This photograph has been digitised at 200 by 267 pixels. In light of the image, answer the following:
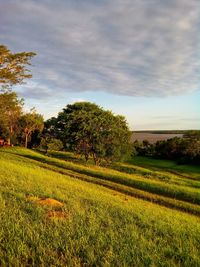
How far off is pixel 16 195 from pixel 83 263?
21.7 ft

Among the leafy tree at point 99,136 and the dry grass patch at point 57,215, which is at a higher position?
the leafy tree at point 99,136

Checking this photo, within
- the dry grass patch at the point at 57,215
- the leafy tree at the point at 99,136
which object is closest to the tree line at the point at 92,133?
the leafy tree at the point at 99,136

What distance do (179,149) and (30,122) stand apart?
3592 centimetres

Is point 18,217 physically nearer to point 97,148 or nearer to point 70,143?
point 97,148

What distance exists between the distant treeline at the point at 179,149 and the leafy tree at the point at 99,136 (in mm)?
13487

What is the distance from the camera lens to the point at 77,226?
7488 millimetres

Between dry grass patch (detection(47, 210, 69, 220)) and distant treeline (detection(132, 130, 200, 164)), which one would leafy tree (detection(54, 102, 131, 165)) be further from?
dry grass patch (detection(47, 210, 69, 220))

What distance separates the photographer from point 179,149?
6500 centimetres

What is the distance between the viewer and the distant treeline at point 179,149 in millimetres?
58572

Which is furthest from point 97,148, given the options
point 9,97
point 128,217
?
point 128,217

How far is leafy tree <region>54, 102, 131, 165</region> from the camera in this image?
41.3 meters

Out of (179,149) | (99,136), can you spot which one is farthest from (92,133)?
(179,149)

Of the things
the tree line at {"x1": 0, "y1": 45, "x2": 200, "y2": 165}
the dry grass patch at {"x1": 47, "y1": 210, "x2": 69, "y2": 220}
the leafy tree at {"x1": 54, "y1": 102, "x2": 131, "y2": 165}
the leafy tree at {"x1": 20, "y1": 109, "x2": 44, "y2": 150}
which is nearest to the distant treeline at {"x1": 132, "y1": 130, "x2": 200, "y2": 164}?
the tree line at {"x1": 0, "y1": 45, "x2": 200, "y2": 165}

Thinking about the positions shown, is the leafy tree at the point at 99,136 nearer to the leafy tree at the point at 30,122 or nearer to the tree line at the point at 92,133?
the tree line at the point at 92,133
